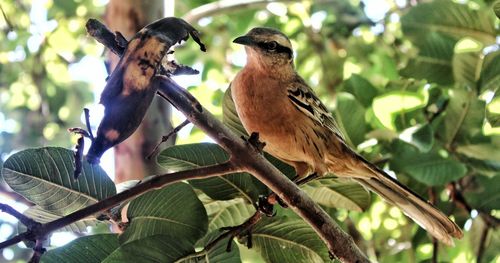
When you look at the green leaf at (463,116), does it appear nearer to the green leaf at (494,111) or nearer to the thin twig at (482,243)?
the thin twig at (482,243)

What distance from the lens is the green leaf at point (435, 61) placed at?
9.91 feet

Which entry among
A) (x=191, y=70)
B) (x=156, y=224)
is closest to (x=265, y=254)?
(x=156, y=224)

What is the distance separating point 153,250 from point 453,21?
200cm

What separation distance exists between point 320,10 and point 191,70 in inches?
134

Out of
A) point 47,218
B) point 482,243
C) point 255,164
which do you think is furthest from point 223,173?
point 482,243

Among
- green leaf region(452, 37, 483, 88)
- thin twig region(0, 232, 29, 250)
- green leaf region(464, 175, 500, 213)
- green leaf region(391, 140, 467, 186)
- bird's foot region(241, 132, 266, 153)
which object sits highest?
thin twig region(0, 232, 29, 250)

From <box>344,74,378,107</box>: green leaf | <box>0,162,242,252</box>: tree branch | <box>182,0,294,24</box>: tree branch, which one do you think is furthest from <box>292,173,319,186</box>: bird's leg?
<box>182,0,294,24</box>: tree branch

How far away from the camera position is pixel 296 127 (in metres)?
2.71

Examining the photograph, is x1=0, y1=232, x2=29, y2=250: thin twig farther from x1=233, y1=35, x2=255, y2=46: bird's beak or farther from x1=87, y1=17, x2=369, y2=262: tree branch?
x1=233, y1=35, x2=255, y2=46: bird's beak

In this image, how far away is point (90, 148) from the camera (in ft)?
4.11

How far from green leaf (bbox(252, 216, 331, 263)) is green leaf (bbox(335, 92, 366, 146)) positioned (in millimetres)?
932

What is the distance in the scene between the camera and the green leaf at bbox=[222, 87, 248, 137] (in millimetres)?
2361

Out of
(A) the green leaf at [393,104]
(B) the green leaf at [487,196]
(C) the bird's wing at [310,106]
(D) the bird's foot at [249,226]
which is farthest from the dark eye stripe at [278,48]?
(D) the bird's foot at [249,226]

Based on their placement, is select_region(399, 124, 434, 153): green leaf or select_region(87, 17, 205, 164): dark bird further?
select_region(399, 124, 434, 153): green leaf
